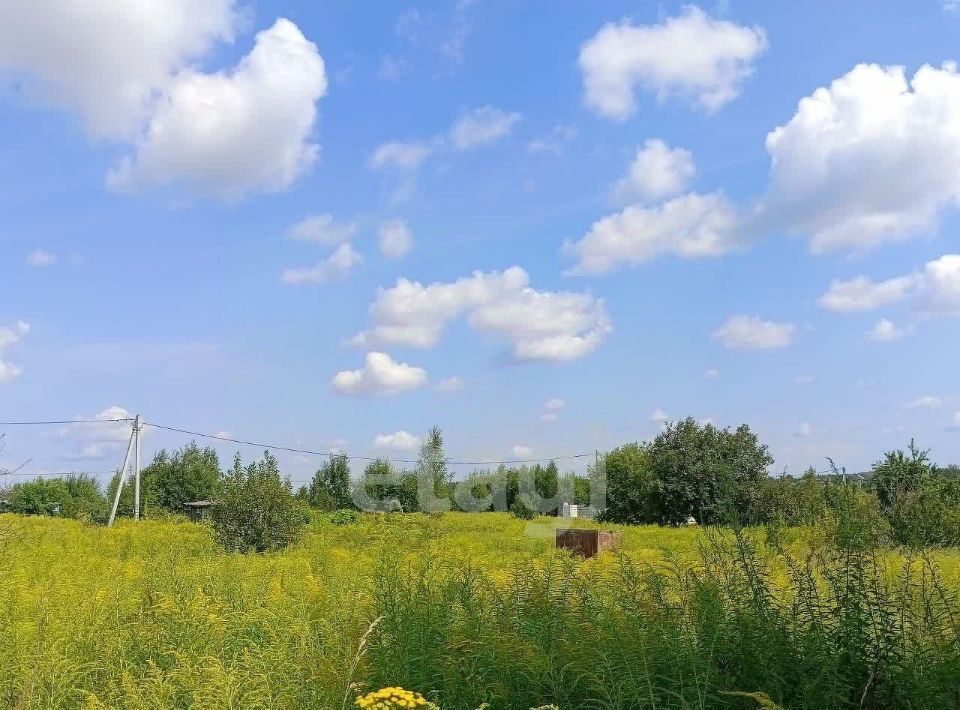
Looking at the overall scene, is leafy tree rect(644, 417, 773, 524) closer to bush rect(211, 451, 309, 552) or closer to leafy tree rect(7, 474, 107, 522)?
bush rect(211, 451, 309, 552)

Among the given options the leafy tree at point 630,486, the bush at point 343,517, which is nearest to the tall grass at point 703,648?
the bush at point 343,517

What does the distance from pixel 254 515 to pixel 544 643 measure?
10.4 meters

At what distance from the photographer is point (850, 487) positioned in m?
4.47

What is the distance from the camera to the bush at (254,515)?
13453 mm

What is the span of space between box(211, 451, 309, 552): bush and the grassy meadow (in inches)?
287

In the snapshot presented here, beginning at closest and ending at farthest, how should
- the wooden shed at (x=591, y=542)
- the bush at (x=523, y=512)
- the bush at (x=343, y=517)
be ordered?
the wooden shed at (x=591, y=542) → the bush at (x=343, y=517) → the bush at (x=523, y=512)

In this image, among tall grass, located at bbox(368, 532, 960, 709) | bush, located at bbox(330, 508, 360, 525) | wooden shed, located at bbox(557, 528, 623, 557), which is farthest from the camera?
bush, located at bbox(330, 508, 360, 525)

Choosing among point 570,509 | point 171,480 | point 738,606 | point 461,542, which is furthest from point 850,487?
point 171,480

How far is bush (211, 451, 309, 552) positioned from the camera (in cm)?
1345

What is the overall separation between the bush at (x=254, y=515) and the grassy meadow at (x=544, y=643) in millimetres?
7284

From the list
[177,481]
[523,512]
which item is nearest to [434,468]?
[523,512]

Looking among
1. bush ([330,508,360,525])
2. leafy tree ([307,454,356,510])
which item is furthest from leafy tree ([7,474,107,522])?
bush ([330,508,360,525])

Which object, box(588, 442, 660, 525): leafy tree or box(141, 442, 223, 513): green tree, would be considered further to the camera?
box(141, 442, 223, 513): green tree

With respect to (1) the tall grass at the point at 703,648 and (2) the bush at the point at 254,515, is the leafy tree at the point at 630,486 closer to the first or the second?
(2) the bush at the point at 254,515
